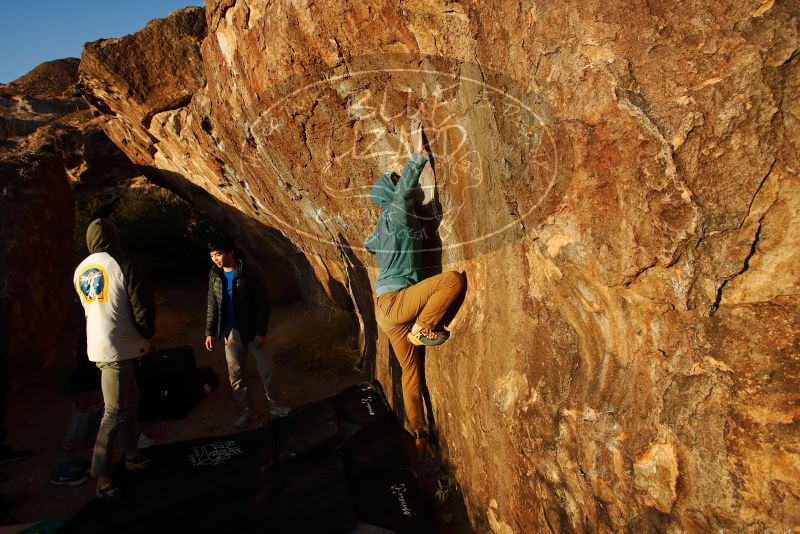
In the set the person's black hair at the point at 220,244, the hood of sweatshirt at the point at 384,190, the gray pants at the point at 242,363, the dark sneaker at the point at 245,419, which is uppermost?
the hood of sweatshirt at the point at 384,190

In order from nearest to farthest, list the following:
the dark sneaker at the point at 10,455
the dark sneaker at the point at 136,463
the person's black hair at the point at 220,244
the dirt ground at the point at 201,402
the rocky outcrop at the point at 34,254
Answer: the dirt ground at the point at 201,402 < the dark sneaker at the point at 136,463 < the person's black hair at the point at 220,244 < the dark sneaker at the point at 10,455 < the rocky outcrop at the point at 34,254

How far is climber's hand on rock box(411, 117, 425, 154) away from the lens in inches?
117

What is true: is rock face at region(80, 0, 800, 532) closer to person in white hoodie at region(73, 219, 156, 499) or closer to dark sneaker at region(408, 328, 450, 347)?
dark sneaker at region(408, 328, 450, 347)

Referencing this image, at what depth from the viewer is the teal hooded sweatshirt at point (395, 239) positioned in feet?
10.4

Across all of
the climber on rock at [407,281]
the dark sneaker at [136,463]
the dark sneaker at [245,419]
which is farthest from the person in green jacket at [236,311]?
the climber on rock at [407,281]

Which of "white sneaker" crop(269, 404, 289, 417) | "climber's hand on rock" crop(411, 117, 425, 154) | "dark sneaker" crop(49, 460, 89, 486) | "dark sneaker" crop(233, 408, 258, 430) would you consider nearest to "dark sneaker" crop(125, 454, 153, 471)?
"dark sneaker" crop(49, 460, 89, 486)

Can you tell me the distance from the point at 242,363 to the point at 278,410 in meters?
0.51

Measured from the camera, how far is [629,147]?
5.69ft

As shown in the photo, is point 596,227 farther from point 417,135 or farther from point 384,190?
point 384,190

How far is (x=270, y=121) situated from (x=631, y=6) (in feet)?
8.94

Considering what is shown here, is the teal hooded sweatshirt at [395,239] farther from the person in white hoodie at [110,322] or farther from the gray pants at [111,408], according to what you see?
the gray pants at [111,408]

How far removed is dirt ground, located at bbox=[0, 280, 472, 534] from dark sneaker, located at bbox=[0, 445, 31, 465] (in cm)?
4

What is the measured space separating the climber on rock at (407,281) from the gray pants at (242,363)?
1252 mm

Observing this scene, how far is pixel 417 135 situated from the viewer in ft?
9.86
